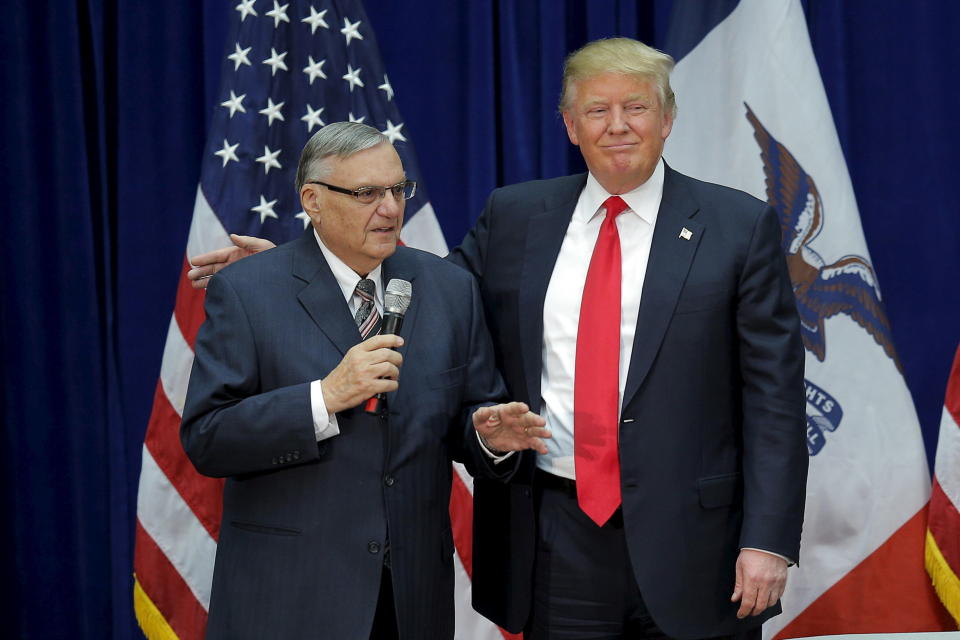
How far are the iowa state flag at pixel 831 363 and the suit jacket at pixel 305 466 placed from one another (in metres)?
1.55

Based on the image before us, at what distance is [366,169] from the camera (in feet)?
6.45

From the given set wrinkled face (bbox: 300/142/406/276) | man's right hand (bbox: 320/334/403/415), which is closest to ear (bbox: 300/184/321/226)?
wrinkled face (bbox: 300/142/406/276)

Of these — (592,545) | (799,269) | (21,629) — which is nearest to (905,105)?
(799,269)

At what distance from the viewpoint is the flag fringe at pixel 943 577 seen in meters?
3.03

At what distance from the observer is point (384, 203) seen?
1.97 m

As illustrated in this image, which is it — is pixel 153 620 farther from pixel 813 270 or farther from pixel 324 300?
pixel 813 270

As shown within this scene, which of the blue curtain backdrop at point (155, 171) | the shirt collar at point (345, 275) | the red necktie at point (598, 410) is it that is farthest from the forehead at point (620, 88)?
the blue curtain backdrop at point (155, 171)

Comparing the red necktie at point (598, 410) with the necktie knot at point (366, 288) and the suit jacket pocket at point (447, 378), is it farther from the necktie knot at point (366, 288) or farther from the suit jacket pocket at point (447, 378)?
the necktie knot at point (366, 288)

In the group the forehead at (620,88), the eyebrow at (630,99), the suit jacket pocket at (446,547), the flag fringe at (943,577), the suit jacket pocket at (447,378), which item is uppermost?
the forehead at (620,88)

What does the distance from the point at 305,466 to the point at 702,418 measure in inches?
29.9

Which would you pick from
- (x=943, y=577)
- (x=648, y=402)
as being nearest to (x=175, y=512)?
(x=648, y=402)

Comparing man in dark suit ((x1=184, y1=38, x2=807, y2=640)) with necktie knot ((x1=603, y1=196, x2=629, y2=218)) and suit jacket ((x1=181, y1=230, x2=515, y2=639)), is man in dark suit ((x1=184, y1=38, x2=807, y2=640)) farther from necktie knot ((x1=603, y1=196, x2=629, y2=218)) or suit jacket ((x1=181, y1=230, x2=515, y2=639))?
suit jacket ((x1=181, y1=230, x2=515, y2=639))

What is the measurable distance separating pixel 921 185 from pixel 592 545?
2.08 metres

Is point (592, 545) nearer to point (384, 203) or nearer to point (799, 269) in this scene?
point (384, 203)
